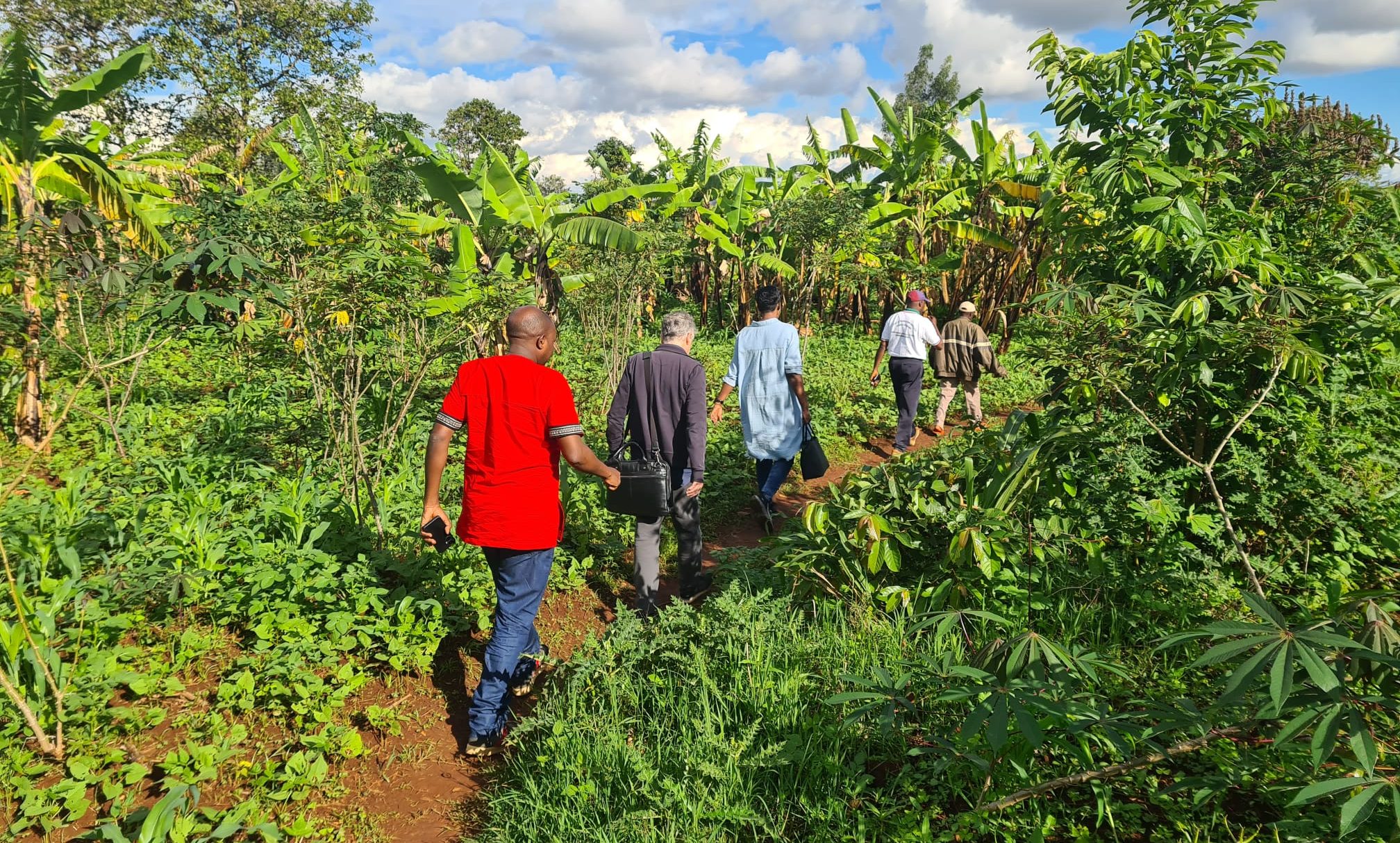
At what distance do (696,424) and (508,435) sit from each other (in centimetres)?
146

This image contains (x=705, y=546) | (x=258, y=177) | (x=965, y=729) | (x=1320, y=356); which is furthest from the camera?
(x=258, y=177)

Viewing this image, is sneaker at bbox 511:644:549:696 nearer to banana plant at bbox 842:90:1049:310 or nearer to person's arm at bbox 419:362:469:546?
person's arm at bbox 419:362:469:546

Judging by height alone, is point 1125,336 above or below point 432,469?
above

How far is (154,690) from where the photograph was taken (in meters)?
3.36

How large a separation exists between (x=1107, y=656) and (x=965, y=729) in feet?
5.57

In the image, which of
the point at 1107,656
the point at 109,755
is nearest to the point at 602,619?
the point at 109,755

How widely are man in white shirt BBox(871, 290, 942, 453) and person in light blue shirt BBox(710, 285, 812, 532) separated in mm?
2180

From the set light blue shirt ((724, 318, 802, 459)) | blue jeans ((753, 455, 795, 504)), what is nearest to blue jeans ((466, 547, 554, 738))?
light blue shirt ((724, 318, 802, 459))

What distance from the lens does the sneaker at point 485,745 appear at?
11.3ft

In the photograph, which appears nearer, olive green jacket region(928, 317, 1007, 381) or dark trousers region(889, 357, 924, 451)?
dark trousers region(889, 357, 924, 451)

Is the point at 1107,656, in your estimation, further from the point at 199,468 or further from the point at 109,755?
the point at 199,468

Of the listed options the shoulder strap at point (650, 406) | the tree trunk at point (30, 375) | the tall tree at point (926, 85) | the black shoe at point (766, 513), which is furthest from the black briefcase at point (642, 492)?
the tall tree at point (926, 85)

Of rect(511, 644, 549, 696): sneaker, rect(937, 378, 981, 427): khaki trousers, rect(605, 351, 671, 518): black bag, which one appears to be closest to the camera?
rect(511, 644, 549, 696): sneaker

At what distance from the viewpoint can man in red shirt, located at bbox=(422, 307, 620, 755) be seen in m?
3.35
